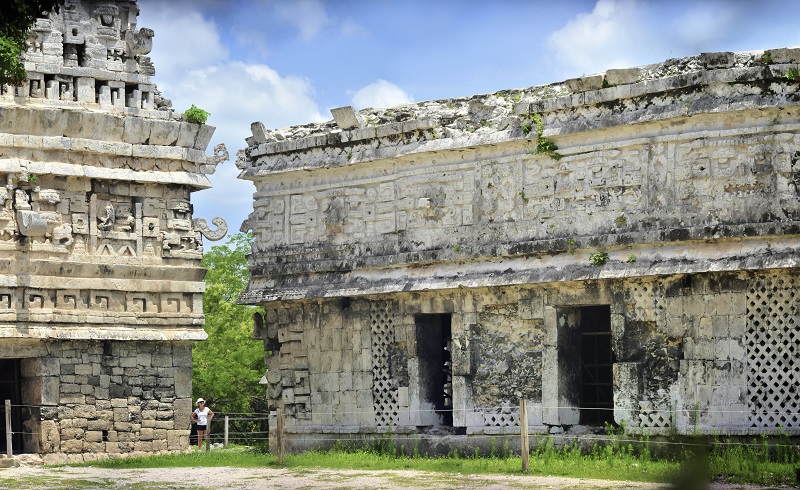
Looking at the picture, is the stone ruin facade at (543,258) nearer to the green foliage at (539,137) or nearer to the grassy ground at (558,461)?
the green foliage at (539,137)

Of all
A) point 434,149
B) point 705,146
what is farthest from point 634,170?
point 434,149

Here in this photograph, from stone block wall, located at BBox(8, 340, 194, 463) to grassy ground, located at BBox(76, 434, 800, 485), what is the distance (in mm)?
1424

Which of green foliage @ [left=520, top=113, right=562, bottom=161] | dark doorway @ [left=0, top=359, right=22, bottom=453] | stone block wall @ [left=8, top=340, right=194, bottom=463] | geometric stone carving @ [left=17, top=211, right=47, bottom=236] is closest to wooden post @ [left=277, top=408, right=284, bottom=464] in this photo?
stone block wall @ [left=8, top=340, right=194, bottom=463]

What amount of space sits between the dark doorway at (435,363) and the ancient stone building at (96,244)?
4656 millimetres

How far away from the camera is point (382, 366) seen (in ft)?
55.0

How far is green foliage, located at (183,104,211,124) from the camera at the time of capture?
1983 centimetres

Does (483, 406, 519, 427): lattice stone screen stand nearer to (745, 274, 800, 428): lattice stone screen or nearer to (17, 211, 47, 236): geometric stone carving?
(745, 274, 800, 428): lattice stone screen

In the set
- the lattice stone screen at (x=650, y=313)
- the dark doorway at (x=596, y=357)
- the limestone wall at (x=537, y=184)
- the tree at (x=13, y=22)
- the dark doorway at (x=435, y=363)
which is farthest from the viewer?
the dark doorway at (x=435, y=363)

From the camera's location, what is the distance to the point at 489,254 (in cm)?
1552

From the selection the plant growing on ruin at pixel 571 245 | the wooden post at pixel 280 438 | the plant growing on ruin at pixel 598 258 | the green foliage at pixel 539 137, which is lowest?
the wooden post at pixel 280 438

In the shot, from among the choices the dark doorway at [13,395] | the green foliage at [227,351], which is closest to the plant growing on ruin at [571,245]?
the dark doorway at [13,395]

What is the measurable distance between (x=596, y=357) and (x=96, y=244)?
26.9 feet

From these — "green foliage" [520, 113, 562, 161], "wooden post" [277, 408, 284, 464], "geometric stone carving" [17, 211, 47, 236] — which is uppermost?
"green foliage" [520, 113, 562, 161]

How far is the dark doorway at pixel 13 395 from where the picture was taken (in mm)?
18344
